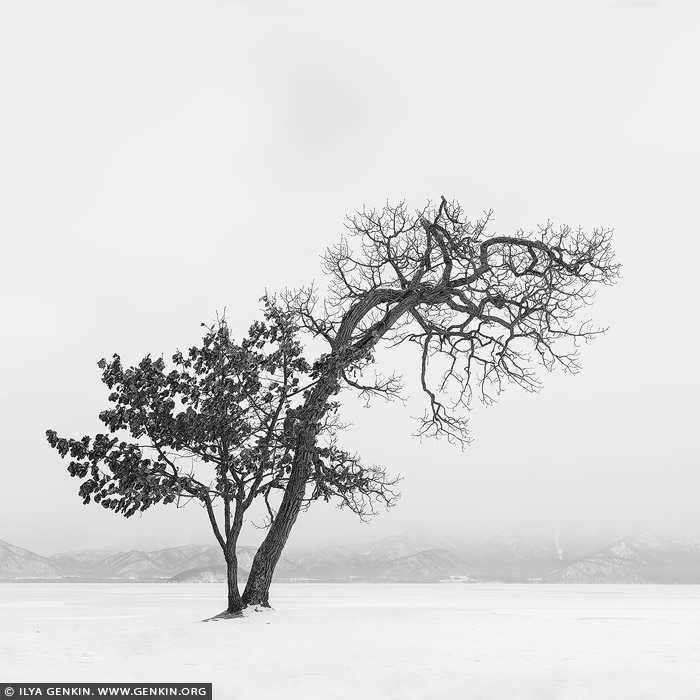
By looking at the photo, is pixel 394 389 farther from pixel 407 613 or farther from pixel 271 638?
pixel 271 638

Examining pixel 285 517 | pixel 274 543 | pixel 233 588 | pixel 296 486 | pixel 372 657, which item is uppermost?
pixel 296 486

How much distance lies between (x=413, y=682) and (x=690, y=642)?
20.4 ft

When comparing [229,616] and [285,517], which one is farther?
[285,517]

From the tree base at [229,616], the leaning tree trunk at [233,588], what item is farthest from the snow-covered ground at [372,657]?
the leaning tree trunk at [233,588]

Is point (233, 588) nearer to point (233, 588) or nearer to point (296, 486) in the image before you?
point (233, 588)

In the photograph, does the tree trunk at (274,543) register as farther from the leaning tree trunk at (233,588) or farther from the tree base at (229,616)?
the tree base at (229,616)

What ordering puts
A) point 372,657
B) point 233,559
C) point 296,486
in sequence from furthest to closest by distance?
1. point 296,486
2. point 233,559
3. point 372,657

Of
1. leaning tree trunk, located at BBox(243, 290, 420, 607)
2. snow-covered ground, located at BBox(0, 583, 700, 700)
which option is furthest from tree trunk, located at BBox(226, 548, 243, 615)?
snow-covered ground, located at BBox(0, 583, 700, 700)

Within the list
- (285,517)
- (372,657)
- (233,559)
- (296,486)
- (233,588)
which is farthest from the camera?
(285,517)

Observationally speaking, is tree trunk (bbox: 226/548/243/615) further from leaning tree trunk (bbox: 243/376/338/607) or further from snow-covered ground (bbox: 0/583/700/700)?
snow-covered ground (bbox: 0/583/700/700)

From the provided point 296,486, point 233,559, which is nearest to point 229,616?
point 233,559

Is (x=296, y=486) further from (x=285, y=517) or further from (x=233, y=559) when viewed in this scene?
(x=233, y=559)

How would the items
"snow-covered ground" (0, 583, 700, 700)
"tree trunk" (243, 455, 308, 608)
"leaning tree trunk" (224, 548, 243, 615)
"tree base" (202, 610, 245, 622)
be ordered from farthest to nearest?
"tree trunk" (243, 455, 308, 608) → "leaning tree trunk" (224, 548, 243, 615) → "tree base" (202, 610, 245, 622) → "snow-covered ground" (0, 583, 700, 700)

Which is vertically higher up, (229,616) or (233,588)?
(233,588)
